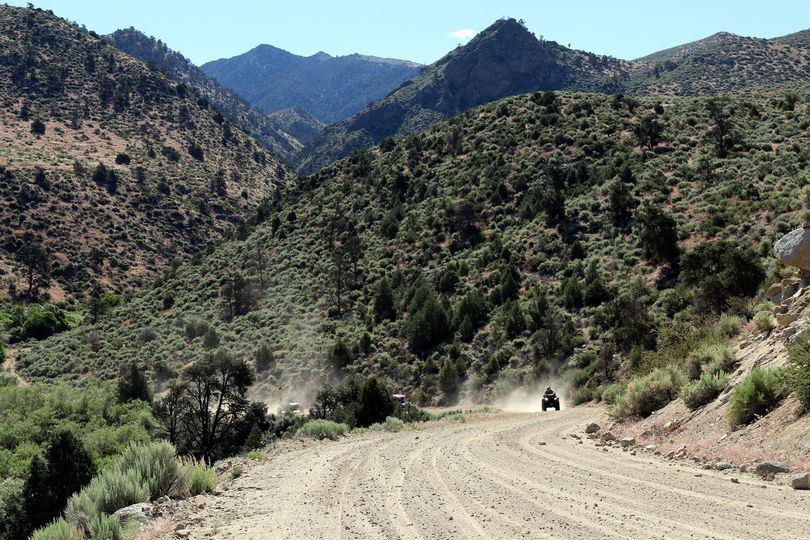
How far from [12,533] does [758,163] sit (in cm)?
5100

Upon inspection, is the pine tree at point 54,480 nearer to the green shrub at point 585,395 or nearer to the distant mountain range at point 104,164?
the green shrub at point 585,395

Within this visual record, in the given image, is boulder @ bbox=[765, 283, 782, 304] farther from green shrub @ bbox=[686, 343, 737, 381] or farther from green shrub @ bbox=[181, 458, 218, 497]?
green shrub @ bbox=[181, 458, 218, 497]

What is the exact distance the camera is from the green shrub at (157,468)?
11.5 m

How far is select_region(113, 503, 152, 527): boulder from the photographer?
9685mm

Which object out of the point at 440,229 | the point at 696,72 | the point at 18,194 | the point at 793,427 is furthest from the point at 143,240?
the point at 696,72

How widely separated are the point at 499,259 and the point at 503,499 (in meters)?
43.0

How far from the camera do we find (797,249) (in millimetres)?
15539

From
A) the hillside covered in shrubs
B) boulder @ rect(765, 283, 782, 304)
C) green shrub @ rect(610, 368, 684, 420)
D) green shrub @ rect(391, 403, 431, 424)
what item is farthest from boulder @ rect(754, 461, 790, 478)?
green shrub @ rect(391, 403, 431, 424)

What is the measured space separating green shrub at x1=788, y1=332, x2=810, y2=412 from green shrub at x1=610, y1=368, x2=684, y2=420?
15.8 feet

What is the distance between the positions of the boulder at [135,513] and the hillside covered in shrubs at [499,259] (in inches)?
578

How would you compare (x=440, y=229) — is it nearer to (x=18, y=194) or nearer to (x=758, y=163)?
(x=758, y=163)

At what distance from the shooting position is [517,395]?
120 feet

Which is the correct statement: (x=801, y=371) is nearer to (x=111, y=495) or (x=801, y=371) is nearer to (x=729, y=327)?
(x=729, y=327)

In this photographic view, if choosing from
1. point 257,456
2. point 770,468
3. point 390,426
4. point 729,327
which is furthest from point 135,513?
point 729,327
